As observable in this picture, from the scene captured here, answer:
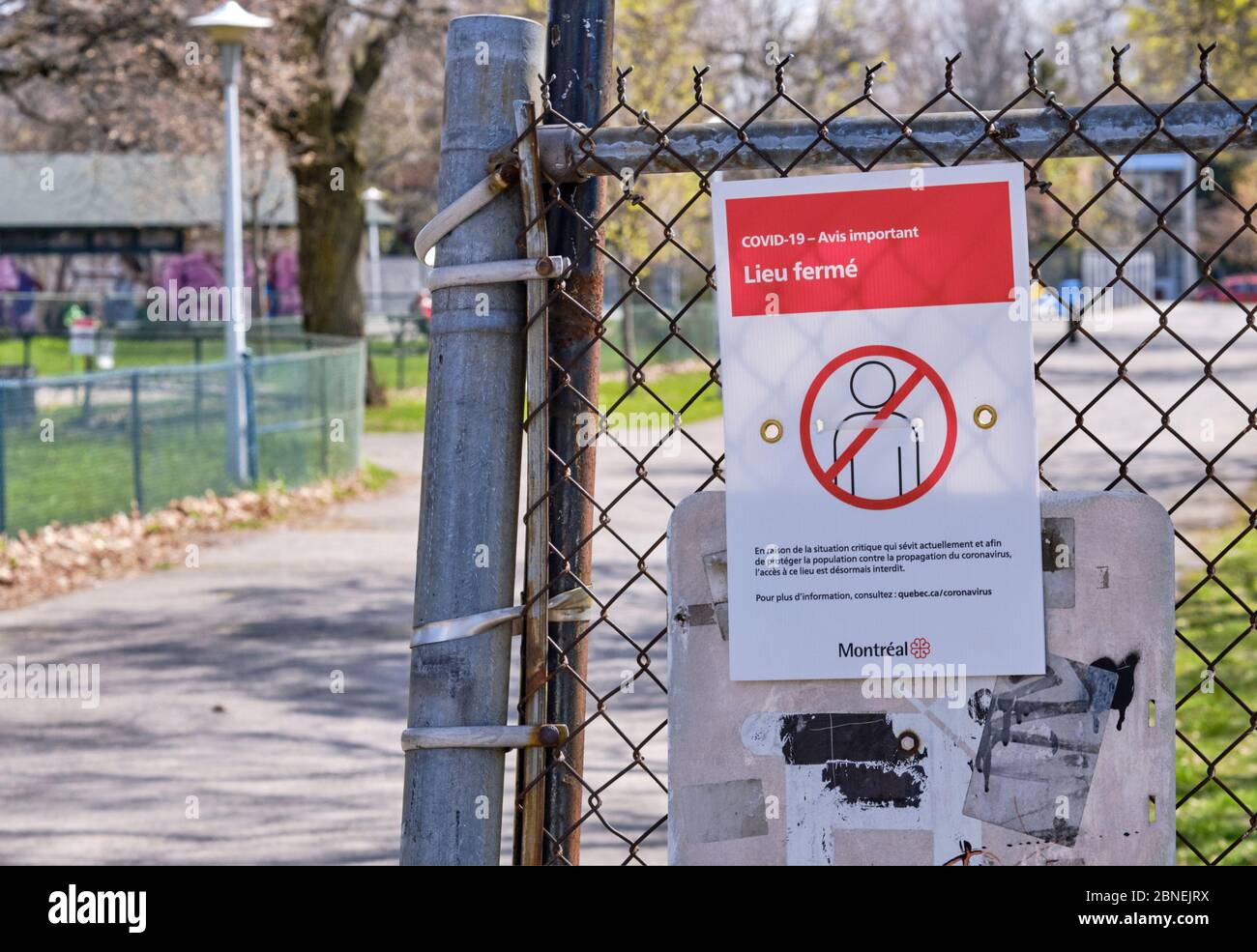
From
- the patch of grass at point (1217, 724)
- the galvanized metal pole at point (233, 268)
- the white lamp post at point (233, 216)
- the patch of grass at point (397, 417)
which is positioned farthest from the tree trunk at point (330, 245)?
the patch of grass at point (1217, 724)

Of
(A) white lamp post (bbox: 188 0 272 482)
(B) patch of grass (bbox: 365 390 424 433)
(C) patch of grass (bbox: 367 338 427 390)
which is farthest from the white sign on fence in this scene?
(C) patch of grass (bbox: 367 338 427 390)

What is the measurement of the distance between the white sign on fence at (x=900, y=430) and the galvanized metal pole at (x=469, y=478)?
0.34 metres

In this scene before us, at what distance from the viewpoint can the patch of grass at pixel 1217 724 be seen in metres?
4.97

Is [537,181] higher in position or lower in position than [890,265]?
higher

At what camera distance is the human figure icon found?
192 centimetres

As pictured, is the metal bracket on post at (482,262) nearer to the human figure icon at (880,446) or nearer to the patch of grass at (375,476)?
the human figure icon at (880,446)

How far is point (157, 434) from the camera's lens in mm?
12953

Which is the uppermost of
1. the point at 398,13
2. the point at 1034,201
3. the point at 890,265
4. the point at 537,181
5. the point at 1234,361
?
the point at 1034,201

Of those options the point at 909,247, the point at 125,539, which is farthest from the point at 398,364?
the point at 909,247

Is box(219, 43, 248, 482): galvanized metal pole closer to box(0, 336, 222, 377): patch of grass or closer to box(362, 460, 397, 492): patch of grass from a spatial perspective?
box(362, 460, 397, 492): patch of grass

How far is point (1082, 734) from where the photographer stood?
75.8 inches

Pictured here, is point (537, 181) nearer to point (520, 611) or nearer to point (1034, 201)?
point (520, 611)

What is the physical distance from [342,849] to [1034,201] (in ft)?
169

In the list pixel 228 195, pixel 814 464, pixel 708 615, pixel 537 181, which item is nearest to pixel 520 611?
pixel 708 615
